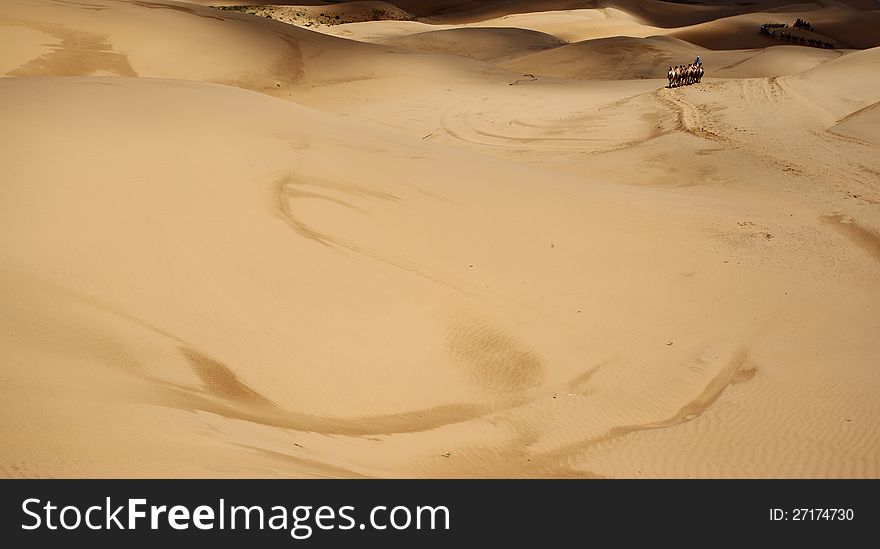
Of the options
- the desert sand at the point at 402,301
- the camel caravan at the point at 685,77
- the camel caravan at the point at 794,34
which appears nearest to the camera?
the desert sand at the point at 402,301

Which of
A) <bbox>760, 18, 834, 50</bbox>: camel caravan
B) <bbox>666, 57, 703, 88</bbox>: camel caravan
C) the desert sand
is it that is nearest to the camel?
<bbox>666, 57, 703, 88</bbox>: camel caravan

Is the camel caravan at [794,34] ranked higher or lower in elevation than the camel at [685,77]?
lower

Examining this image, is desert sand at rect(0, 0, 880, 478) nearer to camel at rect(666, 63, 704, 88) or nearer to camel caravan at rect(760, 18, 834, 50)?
camel at rect(666, 63, 704, 88)

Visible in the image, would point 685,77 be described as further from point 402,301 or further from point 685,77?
point 402,301

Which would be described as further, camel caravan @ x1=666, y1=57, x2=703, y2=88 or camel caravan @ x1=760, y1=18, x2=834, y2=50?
camel caravan @ x1=760, y1=18, x2=834, y2=50

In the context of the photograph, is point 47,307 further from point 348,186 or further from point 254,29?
point 254,29

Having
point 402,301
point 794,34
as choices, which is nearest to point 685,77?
point 402,301

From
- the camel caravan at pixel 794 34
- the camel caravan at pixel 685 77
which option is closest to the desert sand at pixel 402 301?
the camel caravan at pixel 685 77

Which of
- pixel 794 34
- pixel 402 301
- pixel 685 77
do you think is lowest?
pixel 794 34

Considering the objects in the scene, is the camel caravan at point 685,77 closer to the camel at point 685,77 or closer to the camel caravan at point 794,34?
the camel at point 685,77

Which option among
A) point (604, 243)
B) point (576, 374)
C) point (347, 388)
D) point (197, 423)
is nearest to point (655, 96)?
point (604, 243)
